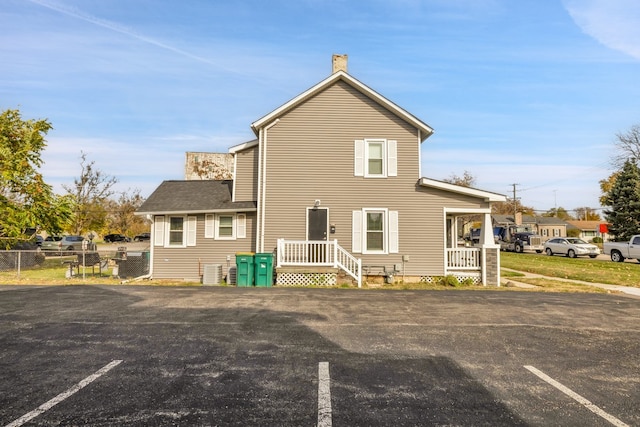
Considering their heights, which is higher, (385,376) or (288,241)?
(288,241)

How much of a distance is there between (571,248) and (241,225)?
29050 mm

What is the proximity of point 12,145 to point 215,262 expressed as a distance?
1549cm

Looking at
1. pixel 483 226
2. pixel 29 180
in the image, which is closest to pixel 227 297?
pixel 483 226

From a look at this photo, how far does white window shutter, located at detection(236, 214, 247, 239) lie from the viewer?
16875 mm

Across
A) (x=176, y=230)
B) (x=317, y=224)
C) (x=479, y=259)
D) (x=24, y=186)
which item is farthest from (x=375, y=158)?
(x=24, y=186)

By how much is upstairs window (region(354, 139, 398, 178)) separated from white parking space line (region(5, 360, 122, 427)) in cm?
1270

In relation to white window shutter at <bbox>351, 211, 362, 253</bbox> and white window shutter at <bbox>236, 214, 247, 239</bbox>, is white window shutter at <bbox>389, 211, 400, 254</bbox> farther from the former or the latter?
white window shutter at <bbox>236, 214, 247, 239</bbox>

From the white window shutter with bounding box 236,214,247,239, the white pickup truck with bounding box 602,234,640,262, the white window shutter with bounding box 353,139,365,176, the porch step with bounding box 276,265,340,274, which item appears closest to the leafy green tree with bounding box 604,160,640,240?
the white pickup truck with bounding box 602,234,640,262

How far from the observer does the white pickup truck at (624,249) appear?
2487 centimetres

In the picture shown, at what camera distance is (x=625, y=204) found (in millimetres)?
42812

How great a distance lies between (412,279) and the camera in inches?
618

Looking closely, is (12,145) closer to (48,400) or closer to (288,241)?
(288,241)

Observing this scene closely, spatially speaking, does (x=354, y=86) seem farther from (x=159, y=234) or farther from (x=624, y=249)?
(x=624, y=249)

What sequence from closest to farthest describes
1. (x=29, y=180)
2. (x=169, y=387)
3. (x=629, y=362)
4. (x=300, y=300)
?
(x=169, y=387)
(x=629, y=362)
(x=300, y=300)
(x=29, y=180)
